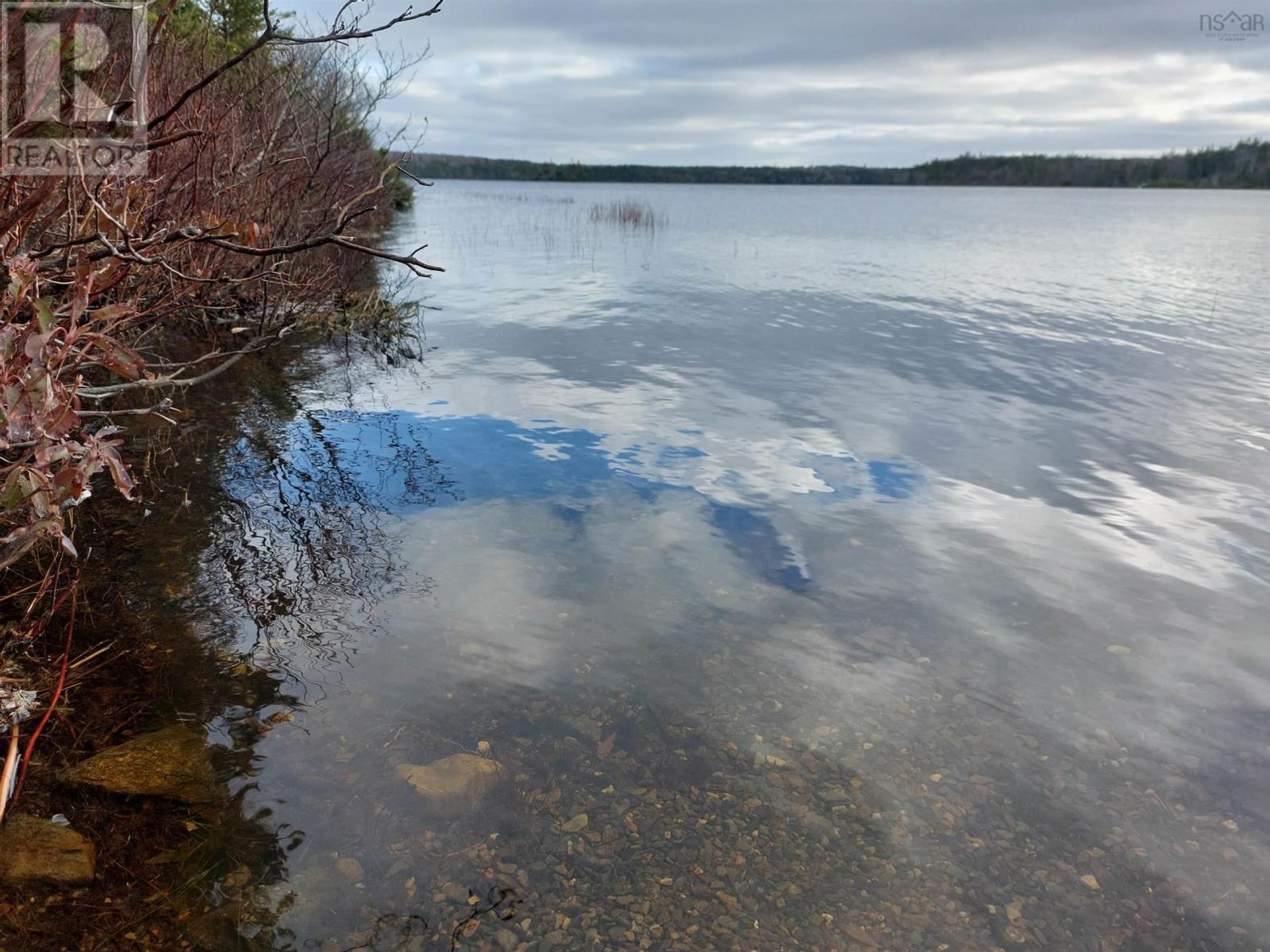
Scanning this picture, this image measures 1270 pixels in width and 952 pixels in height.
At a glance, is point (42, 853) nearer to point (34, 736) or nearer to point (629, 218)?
point (34, 736)

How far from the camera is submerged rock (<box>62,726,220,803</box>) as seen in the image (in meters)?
4.51

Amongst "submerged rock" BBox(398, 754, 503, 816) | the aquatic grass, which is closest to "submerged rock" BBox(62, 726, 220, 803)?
"submerged rock" BBox(398, 754, 503, 816)

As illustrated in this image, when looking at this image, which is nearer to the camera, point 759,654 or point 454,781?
point 454,781

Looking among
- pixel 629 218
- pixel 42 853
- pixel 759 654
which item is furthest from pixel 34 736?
pixel 629 218

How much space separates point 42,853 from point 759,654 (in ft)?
14.0

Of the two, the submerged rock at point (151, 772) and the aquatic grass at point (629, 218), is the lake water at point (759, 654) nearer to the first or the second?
the submerged rock at point (151, 772)

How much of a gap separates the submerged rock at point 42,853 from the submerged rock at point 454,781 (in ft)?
5.00

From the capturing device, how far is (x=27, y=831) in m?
4.07

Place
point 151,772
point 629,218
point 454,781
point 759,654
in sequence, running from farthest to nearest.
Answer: point 629,218 → point 759,654 → point 454,781 → point 151,772

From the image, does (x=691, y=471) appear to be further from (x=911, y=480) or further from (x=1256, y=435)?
(x=1256, y=435)

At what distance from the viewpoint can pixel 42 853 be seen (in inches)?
157

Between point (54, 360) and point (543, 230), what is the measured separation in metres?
43.7

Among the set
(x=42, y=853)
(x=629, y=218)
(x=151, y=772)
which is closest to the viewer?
(x=42, y=853)

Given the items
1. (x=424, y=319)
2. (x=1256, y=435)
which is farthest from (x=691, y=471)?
(x=424, y=319)
